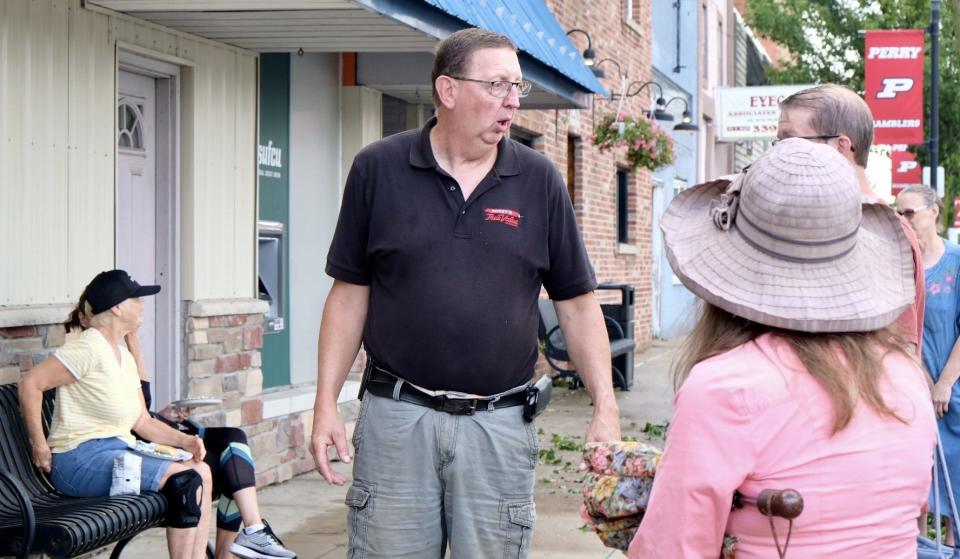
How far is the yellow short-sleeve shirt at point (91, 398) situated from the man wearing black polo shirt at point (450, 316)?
76.2 inches

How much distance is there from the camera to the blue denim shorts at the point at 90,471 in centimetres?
542

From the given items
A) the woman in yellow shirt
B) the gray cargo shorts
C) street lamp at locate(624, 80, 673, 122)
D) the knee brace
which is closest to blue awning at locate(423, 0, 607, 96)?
the woman in yellow shirt

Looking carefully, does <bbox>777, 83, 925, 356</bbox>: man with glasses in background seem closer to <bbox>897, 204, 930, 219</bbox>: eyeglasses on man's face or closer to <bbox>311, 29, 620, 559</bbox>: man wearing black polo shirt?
<bbox>311, 29, 620, 559</bbox>: man wearing black polo shirt

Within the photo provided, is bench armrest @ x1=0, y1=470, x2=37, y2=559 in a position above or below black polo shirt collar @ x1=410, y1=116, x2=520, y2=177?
below

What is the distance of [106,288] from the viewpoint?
5.77 meters

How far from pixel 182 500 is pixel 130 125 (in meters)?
2.62

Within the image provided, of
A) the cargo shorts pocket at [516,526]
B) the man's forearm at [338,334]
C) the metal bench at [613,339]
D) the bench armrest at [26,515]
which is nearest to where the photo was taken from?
the cargo shorts pocket at [516,526]

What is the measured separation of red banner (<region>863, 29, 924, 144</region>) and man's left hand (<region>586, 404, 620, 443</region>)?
15.3 m

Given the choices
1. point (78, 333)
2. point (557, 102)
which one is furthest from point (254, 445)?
point (557, 102)

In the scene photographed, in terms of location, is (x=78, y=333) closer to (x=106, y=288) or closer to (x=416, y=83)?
(x=106, y=288)

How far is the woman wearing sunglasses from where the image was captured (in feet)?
19.8

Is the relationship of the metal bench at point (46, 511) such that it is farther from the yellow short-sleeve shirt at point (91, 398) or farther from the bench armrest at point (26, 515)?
the yellow short-sleeve shirt at point (91, 398)

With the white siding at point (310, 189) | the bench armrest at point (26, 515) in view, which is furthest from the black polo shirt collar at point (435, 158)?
the white siding at point (310, 189)

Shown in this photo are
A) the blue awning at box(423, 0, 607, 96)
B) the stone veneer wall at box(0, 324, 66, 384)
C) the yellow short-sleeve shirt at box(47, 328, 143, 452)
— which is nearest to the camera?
the yellow short-sleeve shirt at box(47, 328, 143, 452)
